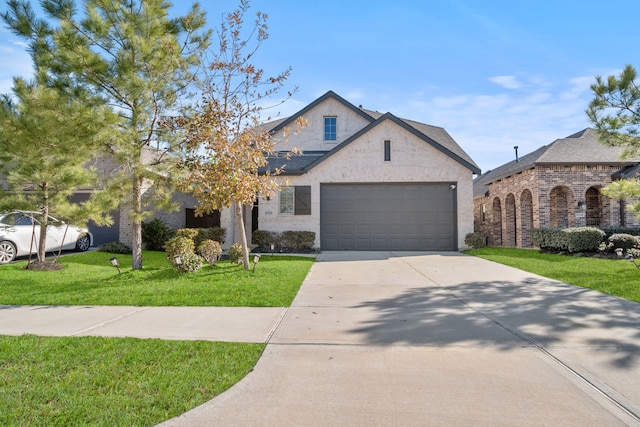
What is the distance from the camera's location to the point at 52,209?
10.5m

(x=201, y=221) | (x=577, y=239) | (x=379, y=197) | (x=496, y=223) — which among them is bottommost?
(x=577, y=239)

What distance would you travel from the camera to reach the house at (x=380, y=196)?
49.8 feet

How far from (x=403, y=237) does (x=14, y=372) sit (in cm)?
1330

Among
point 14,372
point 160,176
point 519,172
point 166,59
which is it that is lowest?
point 14,372

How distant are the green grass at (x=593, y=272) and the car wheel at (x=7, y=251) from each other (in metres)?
14.7

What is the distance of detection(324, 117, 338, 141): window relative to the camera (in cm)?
1819

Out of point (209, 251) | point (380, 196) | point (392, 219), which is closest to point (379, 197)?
point (380, 196)

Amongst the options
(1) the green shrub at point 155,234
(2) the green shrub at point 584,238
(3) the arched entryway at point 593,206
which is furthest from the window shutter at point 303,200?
(3) the arched entryway at point 593,206

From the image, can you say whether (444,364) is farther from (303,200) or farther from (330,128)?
(330,128)

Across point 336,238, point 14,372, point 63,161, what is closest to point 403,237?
point 336,238

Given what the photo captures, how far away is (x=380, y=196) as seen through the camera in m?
15.3

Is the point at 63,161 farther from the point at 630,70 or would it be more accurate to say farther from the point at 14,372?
the point at 630,70

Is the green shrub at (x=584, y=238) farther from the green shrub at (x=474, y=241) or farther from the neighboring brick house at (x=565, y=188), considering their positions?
the green shrub at (x=474, y=241)

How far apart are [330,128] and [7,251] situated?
13.2 meters
